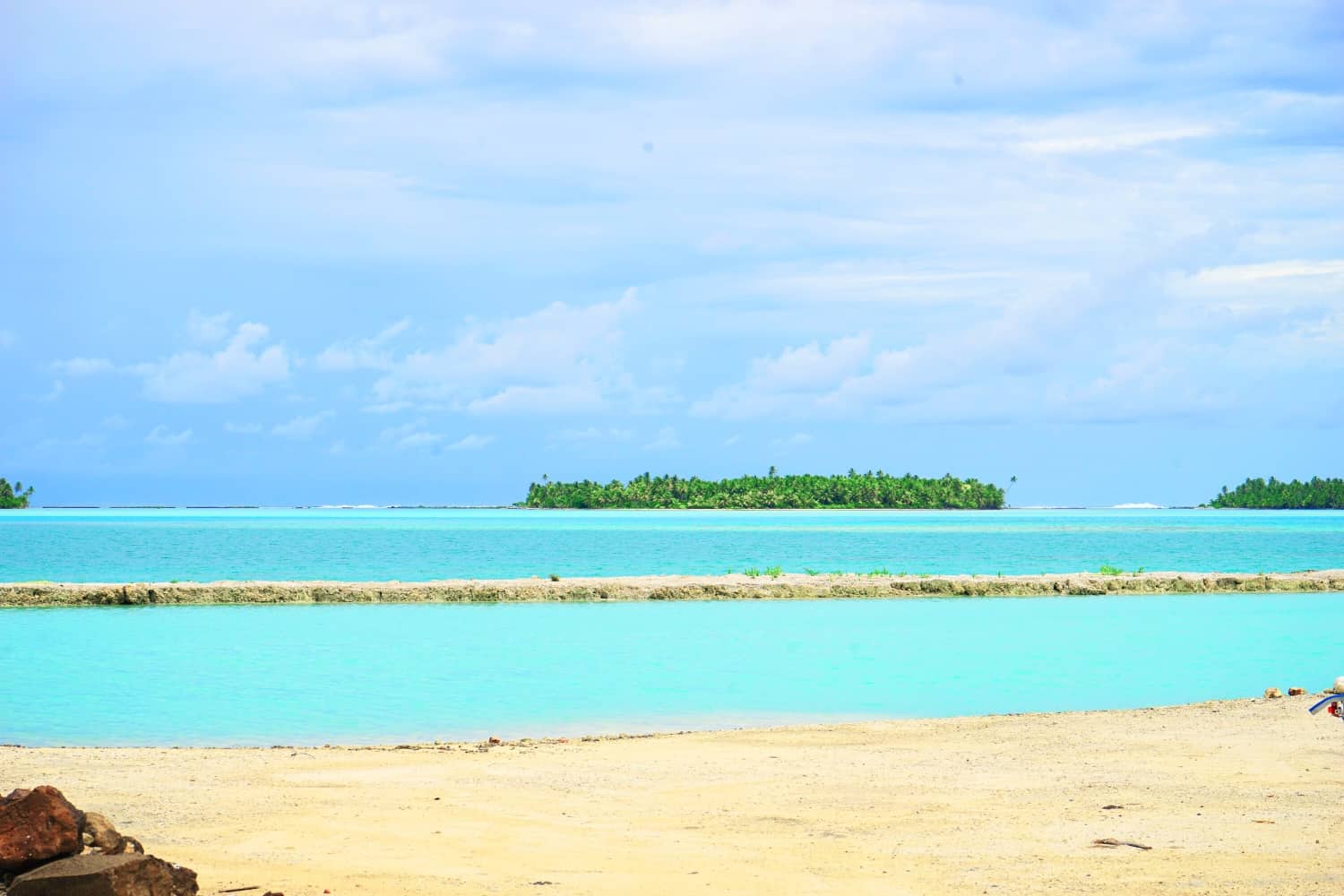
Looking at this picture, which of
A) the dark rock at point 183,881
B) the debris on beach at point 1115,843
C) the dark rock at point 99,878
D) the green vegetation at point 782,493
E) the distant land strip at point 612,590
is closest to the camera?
the dark rock at point 99,878

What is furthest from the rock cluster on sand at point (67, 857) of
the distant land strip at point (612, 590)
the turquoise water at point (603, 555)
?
the turquoise water at point (603, 555)

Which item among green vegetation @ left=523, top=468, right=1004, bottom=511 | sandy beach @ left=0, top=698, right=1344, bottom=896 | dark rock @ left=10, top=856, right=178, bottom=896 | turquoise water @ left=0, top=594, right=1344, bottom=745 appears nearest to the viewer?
dark rock @ left=10, top=856, right=178, bottom=896

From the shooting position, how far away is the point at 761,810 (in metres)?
9.88

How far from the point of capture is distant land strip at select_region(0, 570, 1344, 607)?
33625 mm

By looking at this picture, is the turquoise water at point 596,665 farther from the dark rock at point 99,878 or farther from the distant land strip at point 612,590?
the dark rock at point 99,878

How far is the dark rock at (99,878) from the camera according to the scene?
686 cm

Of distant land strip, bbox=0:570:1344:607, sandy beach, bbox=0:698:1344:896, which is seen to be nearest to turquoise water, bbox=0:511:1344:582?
distant land strip, bbox=0:570:1344:607

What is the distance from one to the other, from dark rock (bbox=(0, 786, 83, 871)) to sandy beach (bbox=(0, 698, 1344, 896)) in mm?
856

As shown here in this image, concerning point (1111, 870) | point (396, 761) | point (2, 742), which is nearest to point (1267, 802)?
point (1111, 870)

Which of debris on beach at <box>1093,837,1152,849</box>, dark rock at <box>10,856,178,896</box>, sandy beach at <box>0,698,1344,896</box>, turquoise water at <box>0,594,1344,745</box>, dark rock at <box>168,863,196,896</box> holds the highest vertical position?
dark rock at <box>10,856,178,896</box>

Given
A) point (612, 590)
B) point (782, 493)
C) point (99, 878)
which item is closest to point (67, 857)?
point (99, 878)

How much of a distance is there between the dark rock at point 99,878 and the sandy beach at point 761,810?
25.2 inches

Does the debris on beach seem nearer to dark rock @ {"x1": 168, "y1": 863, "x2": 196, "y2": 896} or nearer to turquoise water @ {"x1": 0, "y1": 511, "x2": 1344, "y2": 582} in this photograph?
dark rock @ {"x1": 168, "y1": 863, "x2": 196, "y2": 896}

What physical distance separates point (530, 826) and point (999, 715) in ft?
24.5
